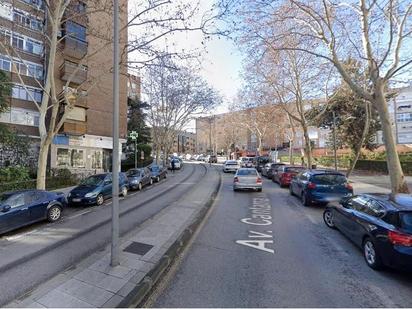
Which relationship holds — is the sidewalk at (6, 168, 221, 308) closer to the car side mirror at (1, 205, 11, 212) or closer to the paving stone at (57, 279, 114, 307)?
the paving stone at (57, 279, 114, 307)

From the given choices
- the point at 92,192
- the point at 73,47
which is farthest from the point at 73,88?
the point at 92,192

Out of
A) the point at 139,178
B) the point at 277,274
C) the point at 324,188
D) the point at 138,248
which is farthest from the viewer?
the point at 139,178

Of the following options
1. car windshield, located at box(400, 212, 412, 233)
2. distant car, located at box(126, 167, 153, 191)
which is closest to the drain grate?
car windshield, located at box(400, 212, 412, 233)

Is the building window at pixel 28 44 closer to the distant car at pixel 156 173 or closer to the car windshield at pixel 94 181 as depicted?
the distant car at pixel 156 173

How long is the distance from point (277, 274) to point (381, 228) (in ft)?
6.75

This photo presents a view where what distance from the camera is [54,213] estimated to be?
36.2ft

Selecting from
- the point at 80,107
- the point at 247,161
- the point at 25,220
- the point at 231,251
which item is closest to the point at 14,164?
the point at 80,107

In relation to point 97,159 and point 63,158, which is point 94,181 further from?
point 97,159

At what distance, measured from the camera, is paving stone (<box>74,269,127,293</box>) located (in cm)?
475

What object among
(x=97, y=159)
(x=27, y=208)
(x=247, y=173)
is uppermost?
(x=97, y=159)

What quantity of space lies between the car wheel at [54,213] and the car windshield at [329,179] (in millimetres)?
9721

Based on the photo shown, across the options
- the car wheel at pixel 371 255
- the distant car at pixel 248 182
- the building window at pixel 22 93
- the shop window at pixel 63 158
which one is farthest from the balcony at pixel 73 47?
the car wheel at pixel 371 255

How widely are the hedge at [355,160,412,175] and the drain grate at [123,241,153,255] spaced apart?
27.3 m

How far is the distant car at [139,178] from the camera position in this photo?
796 inches
